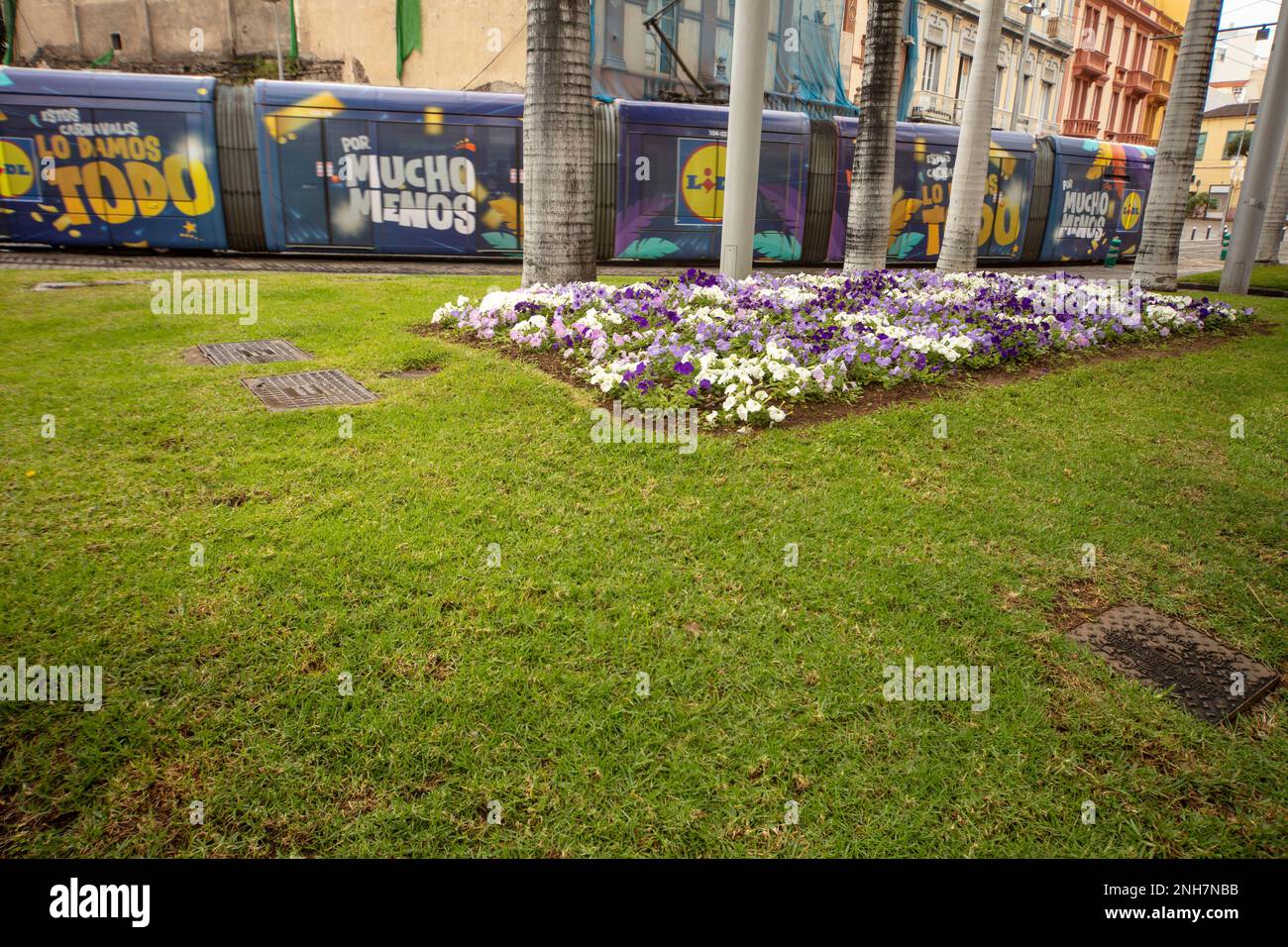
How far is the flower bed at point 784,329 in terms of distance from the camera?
6379 mm

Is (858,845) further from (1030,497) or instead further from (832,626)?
(1030,497)

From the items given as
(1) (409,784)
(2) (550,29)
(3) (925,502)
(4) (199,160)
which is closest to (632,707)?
(1) (409,784)

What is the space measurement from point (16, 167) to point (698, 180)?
45.8ft

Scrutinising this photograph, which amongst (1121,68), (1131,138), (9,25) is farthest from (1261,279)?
(1131,138)

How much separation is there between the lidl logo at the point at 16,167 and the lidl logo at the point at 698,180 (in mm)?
13142

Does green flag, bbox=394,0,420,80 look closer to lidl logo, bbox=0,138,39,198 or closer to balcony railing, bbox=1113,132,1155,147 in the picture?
lidl logo, bbox=0,138,39,198

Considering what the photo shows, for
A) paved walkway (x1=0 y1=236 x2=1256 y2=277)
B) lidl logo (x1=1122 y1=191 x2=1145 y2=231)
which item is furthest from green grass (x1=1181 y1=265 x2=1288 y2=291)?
paved walkway (x1=0 y1=236 x2=1256 y2=277)

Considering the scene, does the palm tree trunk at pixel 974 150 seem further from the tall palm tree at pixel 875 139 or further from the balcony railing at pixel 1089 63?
the balcony railing at pixel 1089 63

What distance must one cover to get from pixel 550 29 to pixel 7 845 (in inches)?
332

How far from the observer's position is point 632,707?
3049 mm

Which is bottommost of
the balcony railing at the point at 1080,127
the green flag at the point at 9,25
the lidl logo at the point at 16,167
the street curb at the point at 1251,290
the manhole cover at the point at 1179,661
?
the manhole cover at the point at 1179,661

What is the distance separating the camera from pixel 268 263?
15484 mm

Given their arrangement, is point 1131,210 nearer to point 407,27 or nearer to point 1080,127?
point 407,27

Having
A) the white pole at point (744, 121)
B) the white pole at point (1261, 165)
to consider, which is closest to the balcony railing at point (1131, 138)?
the white pole at point (1261, 165)
